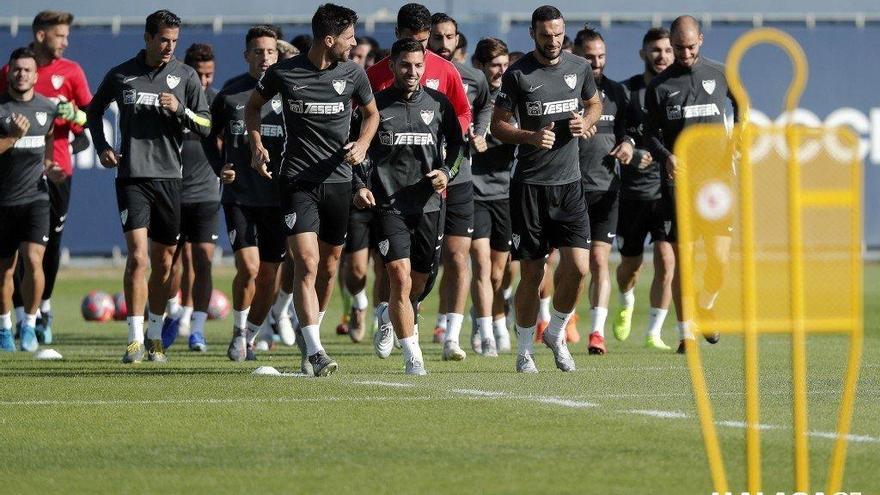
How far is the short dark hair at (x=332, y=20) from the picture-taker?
440 inches

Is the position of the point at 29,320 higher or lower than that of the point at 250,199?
lower

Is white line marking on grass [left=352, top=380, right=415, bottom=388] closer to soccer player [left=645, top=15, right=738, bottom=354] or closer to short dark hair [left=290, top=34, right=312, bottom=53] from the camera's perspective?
soccer player [left=645, top=15, right=738, bottom=354]

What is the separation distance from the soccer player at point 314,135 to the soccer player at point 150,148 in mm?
1718

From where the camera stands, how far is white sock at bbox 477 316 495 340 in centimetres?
Result: 1382

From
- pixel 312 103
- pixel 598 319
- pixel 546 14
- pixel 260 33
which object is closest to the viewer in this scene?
pixel 312 103

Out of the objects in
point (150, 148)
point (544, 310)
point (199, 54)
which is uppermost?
point (199, 54)

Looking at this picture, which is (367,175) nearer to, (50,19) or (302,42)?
(302,42)

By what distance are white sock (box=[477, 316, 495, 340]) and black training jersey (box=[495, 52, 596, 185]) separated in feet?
6.59

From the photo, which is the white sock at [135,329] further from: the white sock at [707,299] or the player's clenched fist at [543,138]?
the white sock at [707,299]

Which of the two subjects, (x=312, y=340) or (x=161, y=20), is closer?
(x=312, y=340)

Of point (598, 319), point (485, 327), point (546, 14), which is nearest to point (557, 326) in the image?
point (485, 327)

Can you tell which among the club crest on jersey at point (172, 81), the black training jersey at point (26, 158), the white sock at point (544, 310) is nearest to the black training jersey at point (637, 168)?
the white sock at point (544, 310)

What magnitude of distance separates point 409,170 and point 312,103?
0.86 meters

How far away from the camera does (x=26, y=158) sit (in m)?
15.1
